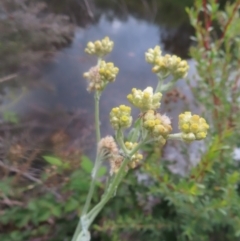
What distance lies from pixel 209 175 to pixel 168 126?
44cm

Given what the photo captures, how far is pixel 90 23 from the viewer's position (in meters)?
1.49

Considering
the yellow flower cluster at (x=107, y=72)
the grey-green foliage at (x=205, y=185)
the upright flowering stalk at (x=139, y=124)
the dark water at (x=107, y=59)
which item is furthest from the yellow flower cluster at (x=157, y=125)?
the dark water at (x=107, y=59)

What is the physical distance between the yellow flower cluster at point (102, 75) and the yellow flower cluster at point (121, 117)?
0.11m

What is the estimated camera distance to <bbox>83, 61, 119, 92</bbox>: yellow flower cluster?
554 mm

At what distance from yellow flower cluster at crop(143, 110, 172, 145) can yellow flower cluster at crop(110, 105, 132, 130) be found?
2cm

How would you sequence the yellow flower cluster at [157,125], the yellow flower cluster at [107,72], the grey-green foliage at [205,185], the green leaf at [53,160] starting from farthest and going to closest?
the green leaf at [53,160]
the grey-green foliage at [205,185]
the yellow flower cluster at [107,72]
the yellow flower cluster at [157,125]

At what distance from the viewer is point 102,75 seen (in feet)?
1.82

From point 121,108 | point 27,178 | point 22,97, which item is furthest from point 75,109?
point 121,108

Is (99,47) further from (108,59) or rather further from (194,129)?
(108,59)

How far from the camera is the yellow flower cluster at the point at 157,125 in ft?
1.38

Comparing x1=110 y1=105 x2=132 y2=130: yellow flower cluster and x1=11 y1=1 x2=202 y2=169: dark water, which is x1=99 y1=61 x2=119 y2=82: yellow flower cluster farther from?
x1=11 y1=1 x2=202 y2=169: dark water

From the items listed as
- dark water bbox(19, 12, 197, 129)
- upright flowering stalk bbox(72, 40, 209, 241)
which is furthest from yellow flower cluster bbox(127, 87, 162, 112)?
dark water bbox(19, 12, 197, 129)

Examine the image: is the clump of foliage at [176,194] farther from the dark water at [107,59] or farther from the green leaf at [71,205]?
the dark water at [107,59]

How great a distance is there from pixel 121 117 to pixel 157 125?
48mm
